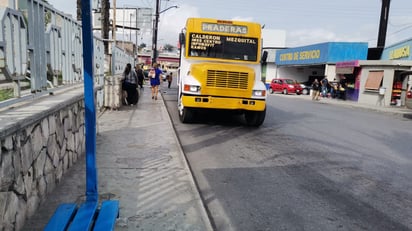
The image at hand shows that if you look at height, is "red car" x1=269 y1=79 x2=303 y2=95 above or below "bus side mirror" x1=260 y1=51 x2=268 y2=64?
below

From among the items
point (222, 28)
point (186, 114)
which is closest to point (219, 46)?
point (222, 28)

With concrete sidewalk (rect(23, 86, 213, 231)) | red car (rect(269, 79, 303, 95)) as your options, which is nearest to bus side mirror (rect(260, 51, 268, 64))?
concrete sidewalk (rect(23, 86, 213, 231))

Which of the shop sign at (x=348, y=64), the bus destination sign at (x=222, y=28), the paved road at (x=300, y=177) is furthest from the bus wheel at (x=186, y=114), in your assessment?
the shop sign at (x=348, y=64)

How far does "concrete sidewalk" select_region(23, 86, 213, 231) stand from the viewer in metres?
3.72

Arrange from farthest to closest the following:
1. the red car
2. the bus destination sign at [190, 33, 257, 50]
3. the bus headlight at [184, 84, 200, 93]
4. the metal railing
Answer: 1. the red car
2. the bus destination sign at [190, 33, 257, 50]
3. the bus headlight at [184, 84, 200, 93]
4. the metal railing

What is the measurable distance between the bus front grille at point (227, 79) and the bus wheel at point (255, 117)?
0.96 metres

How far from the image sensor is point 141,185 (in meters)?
4.76

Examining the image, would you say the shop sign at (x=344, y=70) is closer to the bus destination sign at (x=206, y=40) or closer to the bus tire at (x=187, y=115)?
the bus destination sign at (x=206, y=40)

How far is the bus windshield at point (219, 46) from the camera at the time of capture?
35.7ft

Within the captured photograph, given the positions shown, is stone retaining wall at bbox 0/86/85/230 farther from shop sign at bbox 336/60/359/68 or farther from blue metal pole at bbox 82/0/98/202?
shop sign at bbox 336/60/359/68

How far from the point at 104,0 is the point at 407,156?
15057 mm

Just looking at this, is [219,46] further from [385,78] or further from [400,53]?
[400,53]

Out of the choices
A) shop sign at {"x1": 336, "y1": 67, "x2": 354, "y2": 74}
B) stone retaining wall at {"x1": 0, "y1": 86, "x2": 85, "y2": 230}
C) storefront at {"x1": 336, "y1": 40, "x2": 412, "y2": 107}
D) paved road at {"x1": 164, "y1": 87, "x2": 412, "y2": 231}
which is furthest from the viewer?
shop sign at {"x1": 336, "y1": 67, "x2": 354, "y2": 74}

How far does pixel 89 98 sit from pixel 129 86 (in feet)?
33.1
